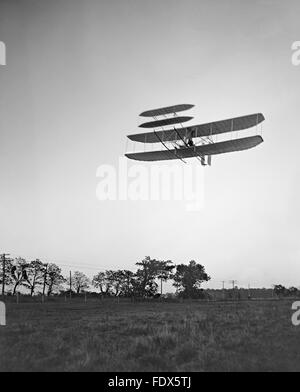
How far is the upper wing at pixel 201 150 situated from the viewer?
21652 mm

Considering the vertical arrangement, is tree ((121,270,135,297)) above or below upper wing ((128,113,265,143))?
below

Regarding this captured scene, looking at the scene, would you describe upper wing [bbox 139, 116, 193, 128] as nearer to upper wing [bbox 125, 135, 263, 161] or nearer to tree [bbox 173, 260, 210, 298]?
upper wing [bbox 125, 135, 263, 161]

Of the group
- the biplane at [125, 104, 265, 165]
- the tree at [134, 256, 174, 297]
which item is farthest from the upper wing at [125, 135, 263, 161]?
the tree at [134, 256, 174, 297]

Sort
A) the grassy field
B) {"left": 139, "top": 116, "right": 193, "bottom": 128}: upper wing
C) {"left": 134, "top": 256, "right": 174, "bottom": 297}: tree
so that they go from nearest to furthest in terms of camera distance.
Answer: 1. the grassy field
2. {"left": 139, "top": 116, "right": 193, "bottom": 128}: upper wing
3. {"left": 134, "top": 256, "right": 174, "bottom": 297}: tree

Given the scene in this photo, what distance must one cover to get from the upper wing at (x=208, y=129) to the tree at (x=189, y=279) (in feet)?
215

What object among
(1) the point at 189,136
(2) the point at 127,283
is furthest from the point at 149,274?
(1) the point at 189,136

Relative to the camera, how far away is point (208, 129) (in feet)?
78.4

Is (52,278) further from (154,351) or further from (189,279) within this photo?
(154,351)

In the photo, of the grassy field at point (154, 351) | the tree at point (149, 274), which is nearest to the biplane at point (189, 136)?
the grassy field at point (154, 351)

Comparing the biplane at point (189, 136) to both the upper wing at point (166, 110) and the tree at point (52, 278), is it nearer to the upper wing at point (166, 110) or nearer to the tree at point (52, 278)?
the upper wing at point (166, 110)

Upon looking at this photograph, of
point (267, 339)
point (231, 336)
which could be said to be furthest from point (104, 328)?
point (267, 339)

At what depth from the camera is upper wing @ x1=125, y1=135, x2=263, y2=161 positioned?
21.7 m
